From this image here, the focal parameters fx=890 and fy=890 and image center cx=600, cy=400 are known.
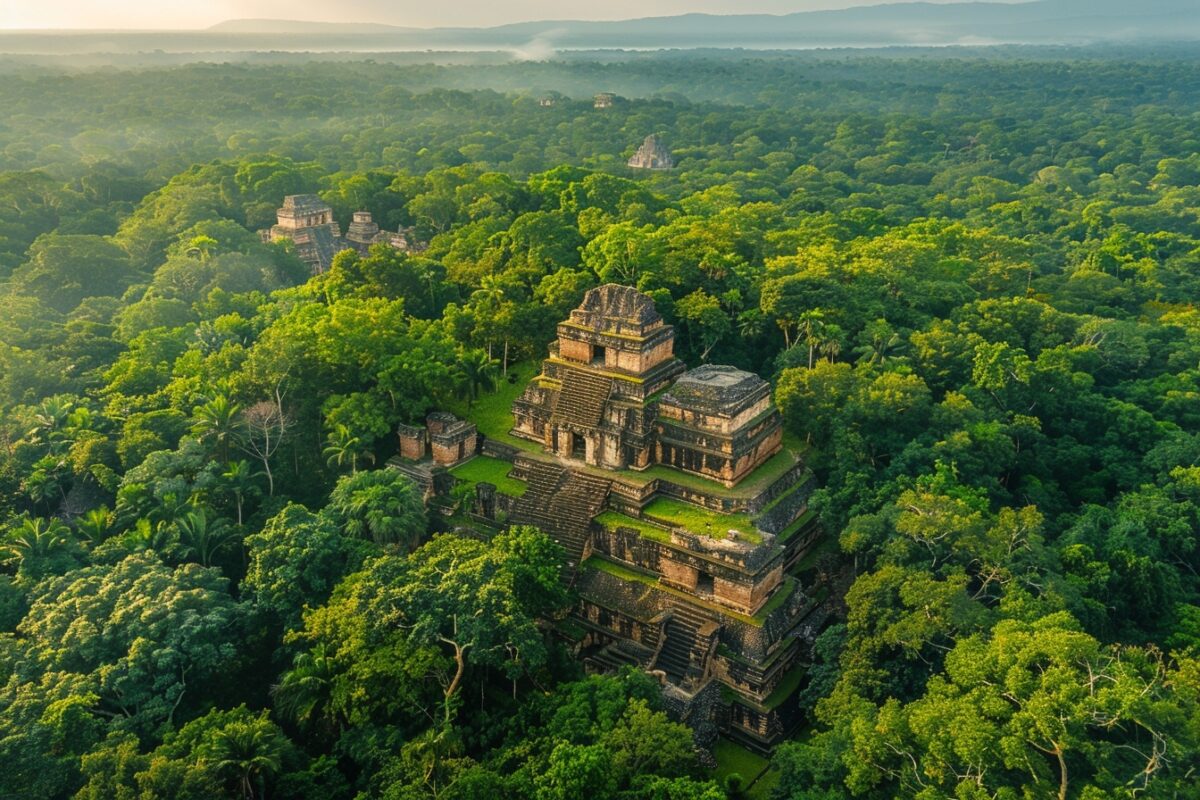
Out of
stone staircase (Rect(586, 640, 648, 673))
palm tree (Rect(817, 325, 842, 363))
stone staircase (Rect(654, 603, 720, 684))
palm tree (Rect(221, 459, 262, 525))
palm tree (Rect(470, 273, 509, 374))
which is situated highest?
palm tree (Rect(470, 273, 509, 374))

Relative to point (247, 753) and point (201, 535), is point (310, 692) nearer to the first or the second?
point (247, 753)

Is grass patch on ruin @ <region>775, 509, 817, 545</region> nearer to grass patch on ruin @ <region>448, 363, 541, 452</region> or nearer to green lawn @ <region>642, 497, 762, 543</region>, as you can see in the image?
green lawn @ <region>642, 497, 762, 543</region>

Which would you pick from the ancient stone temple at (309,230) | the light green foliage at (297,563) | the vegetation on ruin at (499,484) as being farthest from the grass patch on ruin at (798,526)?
the ancient stone temple at (309,230)

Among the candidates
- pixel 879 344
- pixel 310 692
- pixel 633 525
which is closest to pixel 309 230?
pixel 879 344

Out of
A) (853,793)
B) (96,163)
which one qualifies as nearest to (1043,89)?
(96,163)

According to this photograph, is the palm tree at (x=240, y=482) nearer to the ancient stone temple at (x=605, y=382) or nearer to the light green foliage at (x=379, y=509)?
the light green foliage at (x=379, y=509)

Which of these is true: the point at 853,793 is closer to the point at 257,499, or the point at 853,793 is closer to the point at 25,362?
the point at 257,499

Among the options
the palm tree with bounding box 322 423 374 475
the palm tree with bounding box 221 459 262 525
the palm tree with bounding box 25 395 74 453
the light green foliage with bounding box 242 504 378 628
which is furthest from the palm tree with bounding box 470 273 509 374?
the palm tree with bounding box 25 395 74 453
